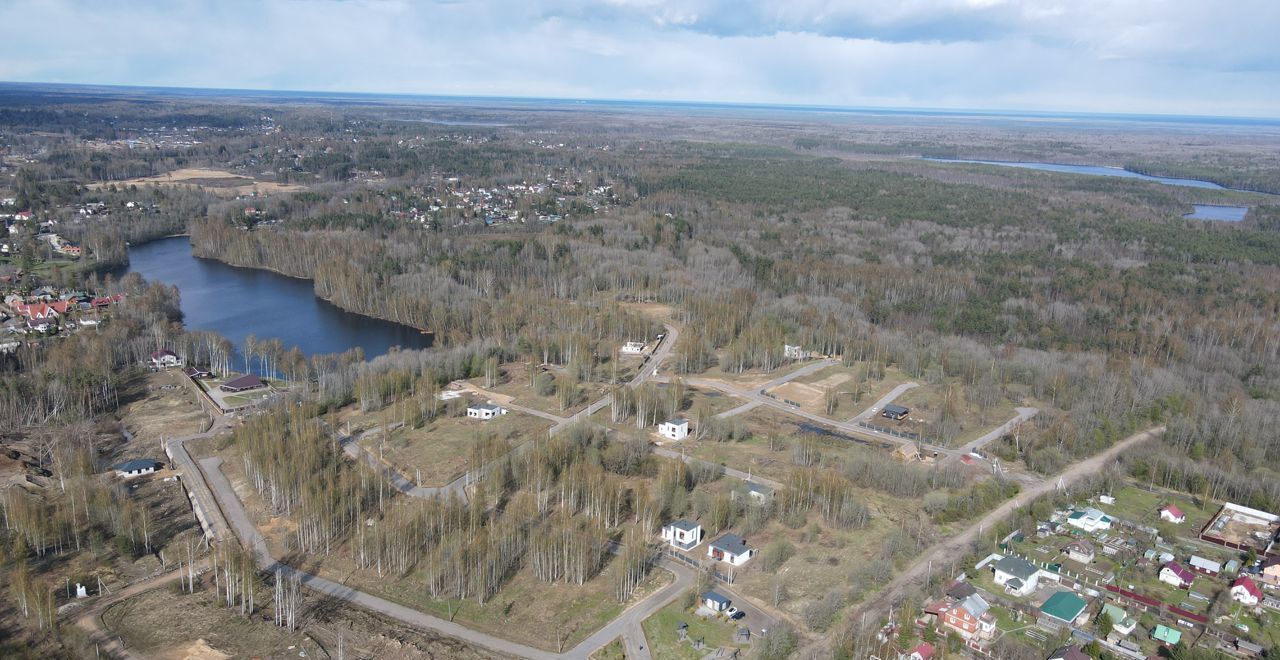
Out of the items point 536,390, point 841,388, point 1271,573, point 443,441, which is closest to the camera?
point 1271,573

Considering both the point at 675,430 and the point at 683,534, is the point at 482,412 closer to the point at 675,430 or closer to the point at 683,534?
the point at 675,430

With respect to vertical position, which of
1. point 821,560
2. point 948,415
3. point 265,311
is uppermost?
point 948,415

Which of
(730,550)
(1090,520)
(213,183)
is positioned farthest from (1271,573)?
(213,183)

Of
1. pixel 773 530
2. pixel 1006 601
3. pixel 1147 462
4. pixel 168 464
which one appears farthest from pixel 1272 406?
pixel 168 464

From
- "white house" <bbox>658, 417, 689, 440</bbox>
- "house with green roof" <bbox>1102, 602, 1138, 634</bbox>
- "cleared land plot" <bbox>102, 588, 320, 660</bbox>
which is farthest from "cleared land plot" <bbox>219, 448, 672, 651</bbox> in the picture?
"house with green roof" <bbox>1102, 602, 1138, 634</bbox>

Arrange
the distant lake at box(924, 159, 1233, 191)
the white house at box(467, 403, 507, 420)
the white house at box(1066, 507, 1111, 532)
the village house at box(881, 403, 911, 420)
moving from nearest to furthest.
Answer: the white house at box(1066, 507, 1111, 532)
the white house at box(467, 403, 507, 420)
the village house at box(881, 403, 911, 420)
the distant lake at box(924, 159, 1233, 191)

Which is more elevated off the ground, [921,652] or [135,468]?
[921,652]

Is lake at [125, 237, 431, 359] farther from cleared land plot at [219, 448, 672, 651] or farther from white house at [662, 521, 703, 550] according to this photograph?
white house at [662, 521, 703, 550]

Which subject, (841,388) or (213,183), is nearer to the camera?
(841,388)
